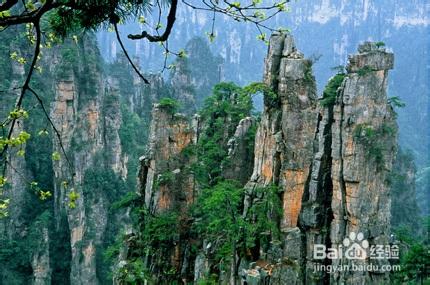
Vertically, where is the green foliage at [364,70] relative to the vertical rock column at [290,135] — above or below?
above

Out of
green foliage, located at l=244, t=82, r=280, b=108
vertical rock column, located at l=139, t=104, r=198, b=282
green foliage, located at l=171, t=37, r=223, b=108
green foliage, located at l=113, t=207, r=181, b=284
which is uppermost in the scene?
green foliage, located at l=171, t=37, r=223, b=108

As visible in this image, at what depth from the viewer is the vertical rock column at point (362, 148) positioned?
14531 millimetres

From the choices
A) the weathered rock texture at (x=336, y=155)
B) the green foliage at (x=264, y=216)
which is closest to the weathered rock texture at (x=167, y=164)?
the weathered rock texture at (x=336, y=155)

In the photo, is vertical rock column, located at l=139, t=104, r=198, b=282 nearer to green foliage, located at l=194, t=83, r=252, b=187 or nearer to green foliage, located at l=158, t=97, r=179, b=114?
green foliage, located at l=158, t=97, r=179, b=114

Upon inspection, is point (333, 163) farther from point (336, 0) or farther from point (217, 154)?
point (336, 0)

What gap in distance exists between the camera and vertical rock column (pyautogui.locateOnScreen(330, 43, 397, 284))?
14.5 metres

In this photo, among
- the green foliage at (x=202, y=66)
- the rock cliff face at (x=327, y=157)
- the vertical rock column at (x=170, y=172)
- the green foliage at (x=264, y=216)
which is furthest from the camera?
the green foliage at (x=202, y=66)

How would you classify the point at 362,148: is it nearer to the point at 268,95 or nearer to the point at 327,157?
the point at 327,157

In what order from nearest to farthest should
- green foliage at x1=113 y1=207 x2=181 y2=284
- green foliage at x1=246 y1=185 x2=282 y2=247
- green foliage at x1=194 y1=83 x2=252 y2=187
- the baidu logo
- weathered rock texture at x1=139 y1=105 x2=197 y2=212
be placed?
green foliage at x1=246 y1=185 x2=282 y2=247 < the baidu logo < green foliage at x1=113 y1=207 x2=181 y2=284 < weathered rock texture at x1=139 y1=105 x2=197 y2=212 < green foliage at x1=194 y1=83 x2=252 y2=187

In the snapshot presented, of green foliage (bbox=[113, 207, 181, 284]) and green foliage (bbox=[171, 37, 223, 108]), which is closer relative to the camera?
green foliage (bbox=[113, 207, 181, 284])

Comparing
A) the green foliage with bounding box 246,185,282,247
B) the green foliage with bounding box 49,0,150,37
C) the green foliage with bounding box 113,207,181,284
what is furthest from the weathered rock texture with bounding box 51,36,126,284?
the green foliage with bounding box 49,0,150,37

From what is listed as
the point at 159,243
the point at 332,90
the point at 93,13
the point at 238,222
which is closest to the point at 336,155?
the point at 332,90

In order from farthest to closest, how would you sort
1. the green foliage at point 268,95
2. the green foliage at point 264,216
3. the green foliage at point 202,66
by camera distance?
the green foliage at point 202,66 < the green foliage at point 268,95 < the green foliage at point 264,216

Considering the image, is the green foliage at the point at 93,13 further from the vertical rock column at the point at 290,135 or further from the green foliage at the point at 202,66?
the green foliage at the point at 202,66
